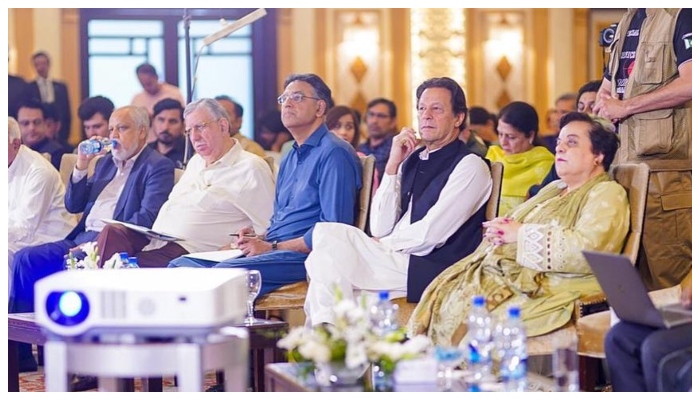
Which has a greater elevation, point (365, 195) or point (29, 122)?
point (29, 122)

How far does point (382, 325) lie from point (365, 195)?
146 centimetres

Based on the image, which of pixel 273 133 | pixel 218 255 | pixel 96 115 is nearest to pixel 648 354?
pixel 218 255

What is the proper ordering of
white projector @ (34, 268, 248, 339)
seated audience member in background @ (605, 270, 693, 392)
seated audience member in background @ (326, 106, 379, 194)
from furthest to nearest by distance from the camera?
seated audience member in background @ (326, 106, 379, 194) < seated audience member in background @ (605, 270, 693, 392) < white projector @ (34, 268, 248, 339)

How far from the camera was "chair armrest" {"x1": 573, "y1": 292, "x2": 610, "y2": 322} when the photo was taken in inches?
154

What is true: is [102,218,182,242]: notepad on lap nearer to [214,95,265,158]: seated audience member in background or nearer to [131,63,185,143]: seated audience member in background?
[214,95,265,158]: seated audience member in background

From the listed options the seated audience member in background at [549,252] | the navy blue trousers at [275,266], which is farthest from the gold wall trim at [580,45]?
the seated audience member in background at [549,252]

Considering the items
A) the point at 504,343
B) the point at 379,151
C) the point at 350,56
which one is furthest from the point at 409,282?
the point at 350,56

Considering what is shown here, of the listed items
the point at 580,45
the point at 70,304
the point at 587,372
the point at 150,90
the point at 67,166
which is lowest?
the point at 587,372

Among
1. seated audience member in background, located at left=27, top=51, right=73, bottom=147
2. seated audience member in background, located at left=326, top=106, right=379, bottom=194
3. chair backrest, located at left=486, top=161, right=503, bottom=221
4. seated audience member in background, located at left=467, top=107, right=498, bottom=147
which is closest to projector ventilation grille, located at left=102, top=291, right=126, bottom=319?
chair backrest, located at left=486, top=161, right=503, bottom=221

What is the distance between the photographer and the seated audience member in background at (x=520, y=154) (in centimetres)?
599

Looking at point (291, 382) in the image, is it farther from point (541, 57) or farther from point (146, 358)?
point (541, 57)

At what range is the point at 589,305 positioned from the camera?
155 inches

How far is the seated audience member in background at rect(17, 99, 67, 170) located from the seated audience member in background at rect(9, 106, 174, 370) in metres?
1.16

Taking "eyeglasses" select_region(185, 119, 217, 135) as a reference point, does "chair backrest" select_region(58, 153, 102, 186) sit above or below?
below
